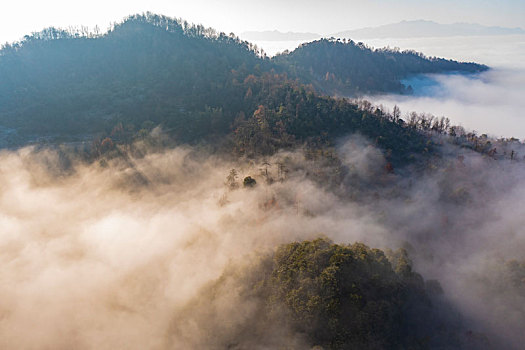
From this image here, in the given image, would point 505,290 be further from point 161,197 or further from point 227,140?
point 227,140

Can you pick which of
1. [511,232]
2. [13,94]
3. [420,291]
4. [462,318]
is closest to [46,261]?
[420,291]

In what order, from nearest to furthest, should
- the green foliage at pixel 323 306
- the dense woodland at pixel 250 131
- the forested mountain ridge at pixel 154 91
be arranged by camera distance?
the green foliage at pixel 323 306, the dense woodland at pixel 250 131, the forested mountain ridge at pixel 154 91

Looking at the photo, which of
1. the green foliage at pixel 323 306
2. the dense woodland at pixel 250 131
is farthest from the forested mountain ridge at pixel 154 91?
the green foliage at pixel 323 306

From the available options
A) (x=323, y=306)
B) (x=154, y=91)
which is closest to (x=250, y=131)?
(x=154, y=91)

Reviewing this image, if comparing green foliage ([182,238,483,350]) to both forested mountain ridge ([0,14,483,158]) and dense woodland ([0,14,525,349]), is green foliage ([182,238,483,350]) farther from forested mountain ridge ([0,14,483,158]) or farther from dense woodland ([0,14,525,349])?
forested mountain ridge ([0,14,483,158])

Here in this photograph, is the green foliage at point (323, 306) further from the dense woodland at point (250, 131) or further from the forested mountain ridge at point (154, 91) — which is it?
the forested mountain ridge at point (154, 91)

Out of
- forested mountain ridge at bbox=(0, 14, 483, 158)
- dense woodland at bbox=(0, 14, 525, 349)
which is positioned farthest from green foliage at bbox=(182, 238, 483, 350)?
forested mountain ridge at bbox=(0, 14, 483, 158)

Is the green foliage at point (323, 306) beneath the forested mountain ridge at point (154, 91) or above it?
beneath

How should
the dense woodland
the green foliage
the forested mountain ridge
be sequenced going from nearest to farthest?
the green foliage → the dense woodland → the forested mountain ridge
